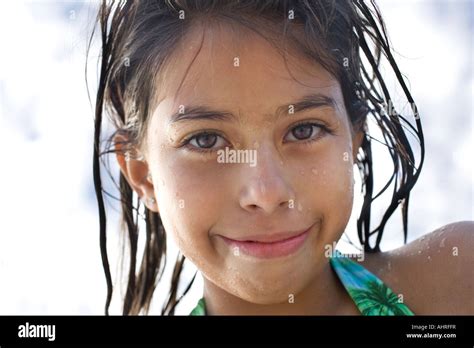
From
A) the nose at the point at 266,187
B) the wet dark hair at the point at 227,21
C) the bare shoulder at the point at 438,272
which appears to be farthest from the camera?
the bare shoulder at the point at 438,272

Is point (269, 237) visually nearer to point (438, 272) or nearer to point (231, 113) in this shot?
point (231, 113)

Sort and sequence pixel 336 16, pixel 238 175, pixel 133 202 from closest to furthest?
1. pixel 238 175
2. pixel 336 16
3. pixel 133 202

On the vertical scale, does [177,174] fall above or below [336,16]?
below

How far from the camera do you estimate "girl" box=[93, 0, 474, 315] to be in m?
1.49

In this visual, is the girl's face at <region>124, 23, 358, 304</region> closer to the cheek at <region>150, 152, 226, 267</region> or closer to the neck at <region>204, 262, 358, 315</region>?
the cheek at <region>150, 152, 226, 267</region>

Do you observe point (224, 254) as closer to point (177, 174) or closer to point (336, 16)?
point (177, 174)

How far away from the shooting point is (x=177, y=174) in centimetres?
157

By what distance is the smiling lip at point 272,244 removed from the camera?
4.93 ft

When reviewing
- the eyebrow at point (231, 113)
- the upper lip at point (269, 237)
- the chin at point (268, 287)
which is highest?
the eyebrow at point (231, 113)

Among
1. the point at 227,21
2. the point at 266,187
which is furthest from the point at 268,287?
the point at 227,21

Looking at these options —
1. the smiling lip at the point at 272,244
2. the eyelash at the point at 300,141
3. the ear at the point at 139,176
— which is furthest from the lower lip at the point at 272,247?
the ear at the point at 139,176

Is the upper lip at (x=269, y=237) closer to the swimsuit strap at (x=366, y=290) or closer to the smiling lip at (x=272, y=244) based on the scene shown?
the smiling lip at (x=272, y=244)
